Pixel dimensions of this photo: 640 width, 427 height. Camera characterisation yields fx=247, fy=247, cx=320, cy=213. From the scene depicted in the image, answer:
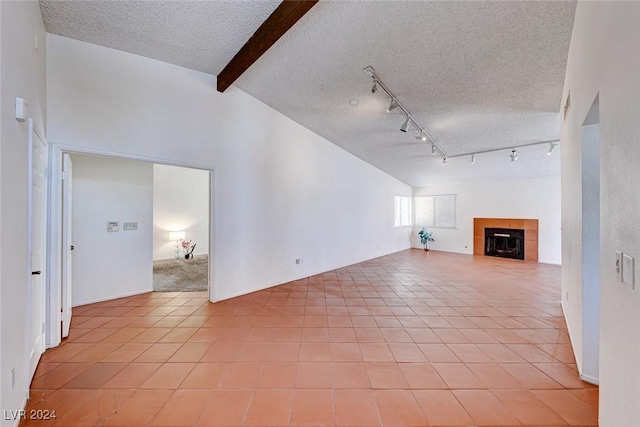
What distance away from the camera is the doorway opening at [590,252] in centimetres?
186

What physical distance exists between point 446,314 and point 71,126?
473 centimetres

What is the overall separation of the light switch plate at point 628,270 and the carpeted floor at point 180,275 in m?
4.58

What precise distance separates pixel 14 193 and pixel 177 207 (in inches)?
229

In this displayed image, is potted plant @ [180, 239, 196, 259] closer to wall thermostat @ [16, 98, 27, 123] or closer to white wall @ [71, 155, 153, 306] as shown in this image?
white wall @ [71, 155, 153, 306]

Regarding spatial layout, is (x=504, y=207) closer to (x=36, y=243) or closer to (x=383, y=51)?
(x=383, y=51)

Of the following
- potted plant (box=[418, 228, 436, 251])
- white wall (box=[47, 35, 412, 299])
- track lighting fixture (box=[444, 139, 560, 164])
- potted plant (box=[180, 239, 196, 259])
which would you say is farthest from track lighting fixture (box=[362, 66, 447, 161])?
potted plant (box=[180, 239, 196, 259])

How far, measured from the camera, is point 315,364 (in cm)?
210

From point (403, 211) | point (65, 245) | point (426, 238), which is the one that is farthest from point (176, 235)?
point (426, 238)

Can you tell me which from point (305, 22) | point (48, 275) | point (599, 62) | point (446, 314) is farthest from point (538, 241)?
point (48, 275)

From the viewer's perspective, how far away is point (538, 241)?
264 inches

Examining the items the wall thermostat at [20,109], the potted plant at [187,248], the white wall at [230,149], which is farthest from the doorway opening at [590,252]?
the potted plant at [187,248]

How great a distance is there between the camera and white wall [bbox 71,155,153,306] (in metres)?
3.43

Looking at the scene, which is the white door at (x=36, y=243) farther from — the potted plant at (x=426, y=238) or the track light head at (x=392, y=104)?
the potted plant at (x=426, y=238)

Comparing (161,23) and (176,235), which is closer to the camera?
(161,23)
